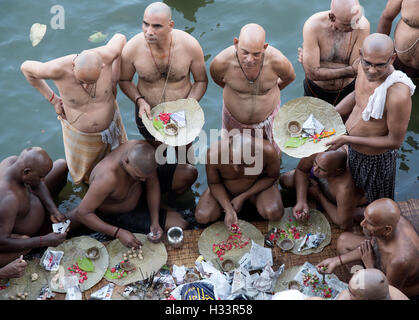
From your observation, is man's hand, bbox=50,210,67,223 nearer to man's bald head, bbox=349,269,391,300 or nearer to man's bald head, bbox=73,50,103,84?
man's bald head, bbox=73,50,103,84

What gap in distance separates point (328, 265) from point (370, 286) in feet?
3.71

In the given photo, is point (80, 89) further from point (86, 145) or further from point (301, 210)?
point (301, 210)

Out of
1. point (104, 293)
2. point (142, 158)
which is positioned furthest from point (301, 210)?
point (104, 293)

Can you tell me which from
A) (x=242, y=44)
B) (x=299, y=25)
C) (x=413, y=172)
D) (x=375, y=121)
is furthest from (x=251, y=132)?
(x=299, y=25)

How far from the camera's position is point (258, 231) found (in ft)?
17.6

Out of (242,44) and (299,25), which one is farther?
(299,25)

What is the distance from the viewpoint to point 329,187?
5.56m

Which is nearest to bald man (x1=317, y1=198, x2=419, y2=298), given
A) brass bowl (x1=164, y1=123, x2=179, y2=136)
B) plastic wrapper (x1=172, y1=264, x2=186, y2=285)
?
plastic wrapper (x1=172, y1=264, x2=186, y2=285)

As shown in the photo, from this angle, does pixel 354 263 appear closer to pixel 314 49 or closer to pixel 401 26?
pixel 314 49

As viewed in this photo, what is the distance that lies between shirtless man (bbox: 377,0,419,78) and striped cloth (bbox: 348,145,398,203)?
1.98m

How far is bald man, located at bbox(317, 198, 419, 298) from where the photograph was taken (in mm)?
4211

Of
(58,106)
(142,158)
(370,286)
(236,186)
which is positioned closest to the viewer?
(370,286)

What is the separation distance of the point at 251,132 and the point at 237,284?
1809 millimetres

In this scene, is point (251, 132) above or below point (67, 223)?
above
